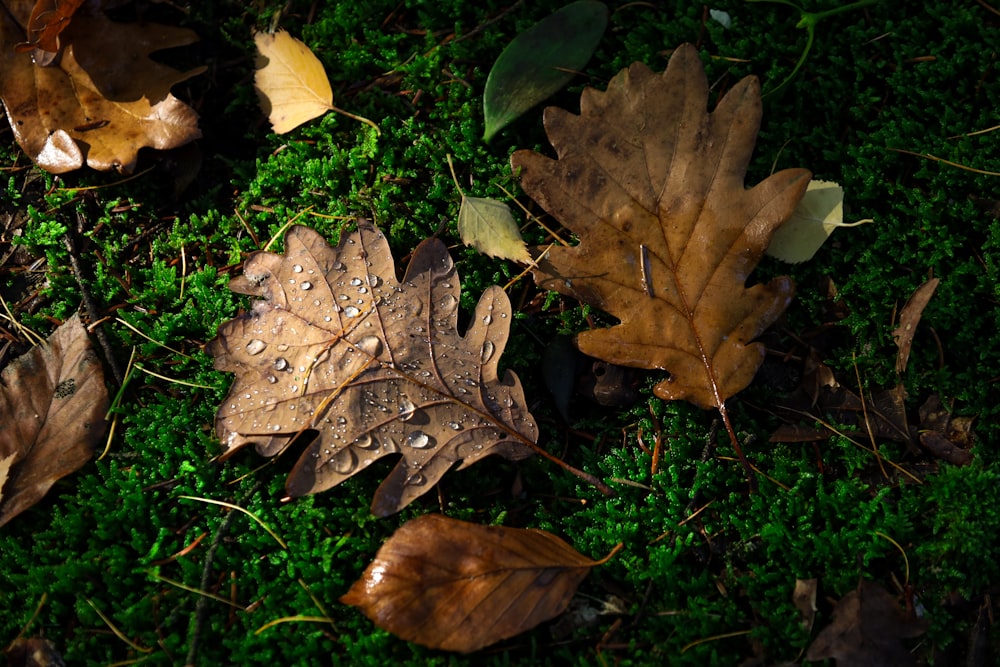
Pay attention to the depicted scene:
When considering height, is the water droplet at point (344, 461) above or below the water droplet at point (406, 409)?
below

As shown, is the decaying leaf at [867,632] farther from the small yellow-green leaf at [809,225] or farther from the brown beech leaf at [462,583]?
the small yellow-green leaf at [809,225]

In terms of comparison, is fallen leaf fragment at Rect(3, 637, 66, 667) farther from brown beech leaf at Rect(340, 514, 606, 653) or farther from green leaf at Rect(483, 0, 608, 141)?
green leaf at Rect(483, 0, 608, 141)

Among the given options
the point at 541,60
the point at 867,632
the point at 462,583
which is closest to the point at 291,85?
the point at 541,60

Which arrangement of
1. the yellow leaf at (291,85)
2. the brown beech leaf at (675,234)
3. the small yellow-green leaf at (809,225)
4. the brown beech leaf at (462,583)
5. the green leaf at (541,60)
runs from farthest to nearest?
the yellow leaf at (291,85)
the green leaf at (541,60)
the small yellow-green leaf at (809,225)
the brown beech leaf at (675,234)
the brown beech leaf at (462,583)

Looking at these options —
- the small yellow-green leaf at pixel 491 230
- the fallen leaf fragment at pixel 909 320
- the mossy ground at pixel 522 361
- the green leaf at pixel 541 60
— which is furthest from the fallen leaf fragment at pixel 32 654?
the fallen leaf fragment at pixel 909 320

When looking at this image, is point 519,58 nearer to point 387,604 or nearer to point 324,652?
point 387,604

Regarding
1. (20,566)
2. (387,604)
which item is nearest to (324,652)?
(387,604)

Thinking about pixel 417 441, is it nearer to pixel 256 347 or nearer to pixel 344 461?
pixel 344 461
